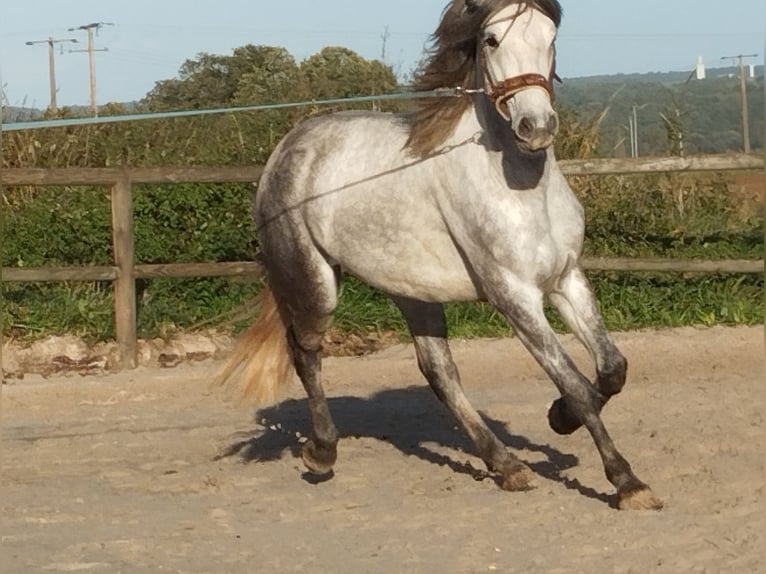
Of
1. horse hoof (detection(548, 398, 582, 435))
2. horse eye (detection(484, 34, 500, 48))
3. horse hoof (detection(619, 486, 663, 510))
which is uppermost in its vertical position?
horse eye (detection(484, 34, 500, 48))

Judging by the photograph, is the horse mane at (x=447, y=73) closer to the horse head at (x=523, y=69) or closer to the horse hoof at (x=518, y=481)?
the horse head at (x=523, y=69)

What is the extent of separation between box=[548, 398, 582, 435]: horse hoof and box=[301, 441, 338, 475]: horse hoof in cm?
113

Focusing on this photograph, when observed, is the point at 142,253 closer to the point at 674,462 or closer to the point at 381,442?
the point at 381,442

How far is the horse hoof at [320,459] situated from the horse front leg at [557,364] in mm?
1318

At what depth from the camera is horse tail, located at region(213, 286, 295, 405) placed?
6.68 metres

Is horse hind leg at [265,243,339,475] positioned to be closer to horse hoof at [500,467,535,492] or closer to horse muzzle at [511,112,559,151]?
horse hoof at [500,467,535,492]

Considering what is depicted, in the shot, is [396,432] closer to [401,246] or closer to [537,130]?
[401,246]

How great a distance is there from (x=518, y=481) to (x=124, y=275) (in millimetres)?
4634

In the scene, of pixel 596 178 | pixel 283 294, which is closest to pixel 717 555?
pixel 283 294

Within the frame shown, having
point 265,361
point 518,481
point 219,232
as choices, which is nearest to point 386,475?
point 518,481

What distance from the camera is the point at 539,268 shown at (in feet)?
17.3

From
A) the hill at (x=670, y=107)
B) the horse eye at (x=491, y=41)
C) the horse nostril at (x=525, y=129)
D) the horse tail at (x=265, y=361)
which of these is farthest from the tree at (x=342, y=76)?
the horse nostril at (x=525, y=129)

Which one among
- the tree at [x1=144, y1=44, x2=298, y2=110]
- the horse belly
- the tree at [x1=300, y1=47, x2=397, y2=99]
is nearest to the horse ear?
the horse belly

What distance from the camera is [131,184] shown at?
968 cm
